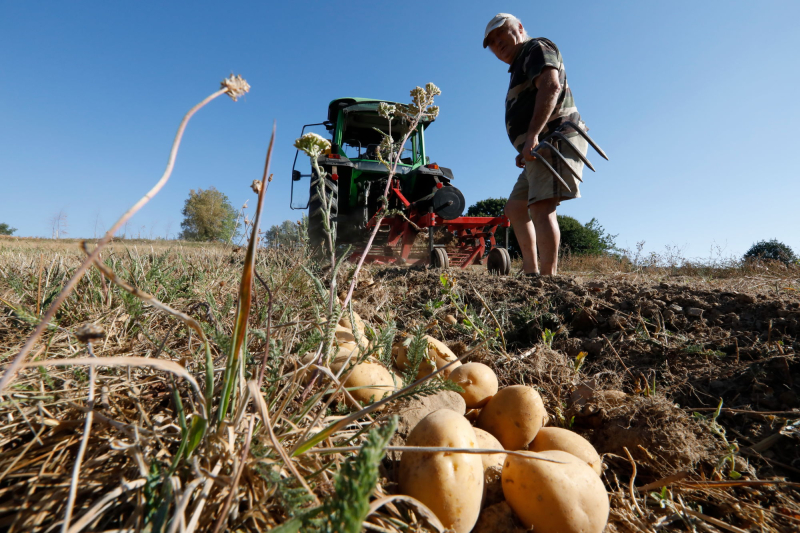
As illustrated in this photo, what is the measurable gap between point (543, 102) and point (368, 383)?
2.96m

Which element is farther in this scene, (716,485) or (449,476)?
(716,485)

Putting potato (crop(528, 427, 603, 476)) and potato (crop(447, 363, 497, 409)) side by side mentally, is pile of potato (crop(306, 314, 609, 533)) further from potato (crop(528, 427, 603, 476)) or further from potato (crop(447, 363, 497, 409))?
potato (crop(447, 363, 497, 409))

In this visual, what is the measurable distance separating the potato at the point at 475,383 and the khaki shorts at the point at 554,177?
7.55 ft

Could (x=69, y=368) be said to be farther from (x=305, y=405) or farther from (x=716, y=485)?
(x=716, y=485)

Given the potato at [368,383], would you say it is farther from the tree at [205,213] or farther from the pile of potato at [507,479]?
the tree at [205,213]

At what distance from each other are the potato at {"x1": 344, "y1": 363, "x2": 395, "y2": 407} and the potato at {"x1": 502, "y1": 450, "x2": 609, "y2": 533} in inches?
17.4

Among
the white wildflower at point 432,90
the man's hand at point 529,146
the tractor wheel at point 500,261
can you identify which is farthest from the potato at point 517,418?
the tractor wheel at point 500,261

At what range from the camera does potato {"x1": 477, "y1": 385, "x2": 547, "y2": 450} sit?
1158 millimetres

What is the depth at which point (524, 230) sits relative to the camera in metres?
3.72

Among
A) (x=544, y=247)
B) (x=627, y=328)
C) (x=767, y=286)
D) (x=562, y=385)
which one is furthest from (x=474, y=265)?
(x=562, y=385)

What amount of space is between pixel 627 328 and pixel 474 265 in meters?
5.03

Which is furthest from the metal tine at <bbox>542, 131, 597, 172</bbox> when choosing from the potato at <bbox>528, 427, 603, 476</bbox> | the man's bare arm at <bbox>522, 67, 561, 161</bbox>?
the potato at <bbox>528, 427, 603, 476</bbox>

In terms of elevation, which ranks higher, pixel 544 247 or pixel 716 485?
pixel 544 247

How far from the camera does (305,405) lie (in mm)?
930
